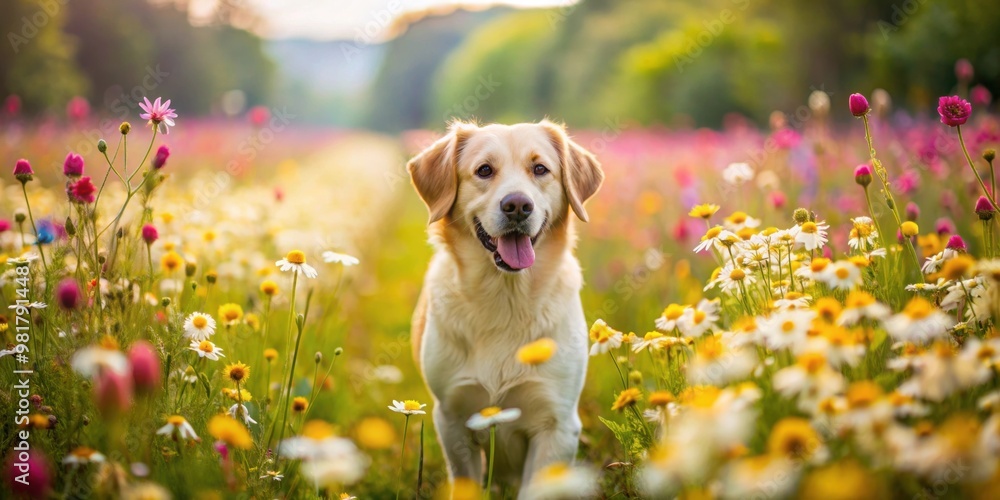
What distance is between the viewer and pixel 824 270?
1862mm

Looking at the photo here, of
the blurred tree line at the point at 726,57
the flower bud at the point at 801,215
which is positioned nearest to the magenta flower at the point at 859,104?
the flower bud at the point at 801,215

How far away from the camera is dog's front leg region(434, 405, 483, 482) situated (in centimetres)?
294

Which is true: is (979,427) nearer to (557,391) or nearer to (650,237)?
(557,391)

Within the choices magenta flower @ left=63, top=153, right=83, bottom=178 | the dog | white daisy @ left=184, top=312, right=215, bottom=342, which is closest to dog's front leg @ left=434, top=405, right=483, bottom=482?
the dog

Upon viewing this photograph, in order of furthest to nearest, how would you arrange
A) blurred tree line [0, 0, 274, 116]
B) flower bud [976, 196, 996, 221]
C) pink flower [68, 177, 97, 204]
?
blurred tree line [0, 0, 274, 116] < flower bud [976, 196, 996, 221] < pink flower [68, 177, 97, 204]

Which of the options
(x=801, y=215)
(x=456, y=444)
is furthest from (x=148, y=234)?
(x=801, y=215)

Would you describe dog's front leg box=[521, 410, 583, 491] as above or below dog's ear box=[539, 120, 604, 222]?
below

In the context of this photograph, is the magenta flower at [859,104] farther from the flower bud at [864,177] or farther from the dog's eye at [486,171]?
the dog's eye at [486,171]

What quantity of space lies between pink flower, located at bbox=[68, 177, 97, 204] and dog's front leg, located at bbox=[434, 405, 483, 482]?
166 cm

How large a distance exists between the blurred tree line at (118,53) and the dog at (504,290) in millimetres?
10072

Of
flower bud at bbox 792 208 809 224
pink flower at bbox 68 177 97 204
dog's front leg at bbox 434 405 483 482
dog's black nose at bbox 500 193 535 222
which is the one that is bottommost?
dog's front leg at bbox 434 405 483 482

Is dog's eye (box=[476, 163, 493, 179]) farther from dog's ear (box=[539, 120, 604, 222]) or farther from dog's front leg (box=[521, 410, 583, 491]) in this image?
dog's front leg (box=[521, 410, 583, 491])

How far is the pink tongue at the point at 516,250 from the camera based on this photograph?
2895mm

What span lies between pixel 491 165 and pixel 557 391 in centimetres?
112
